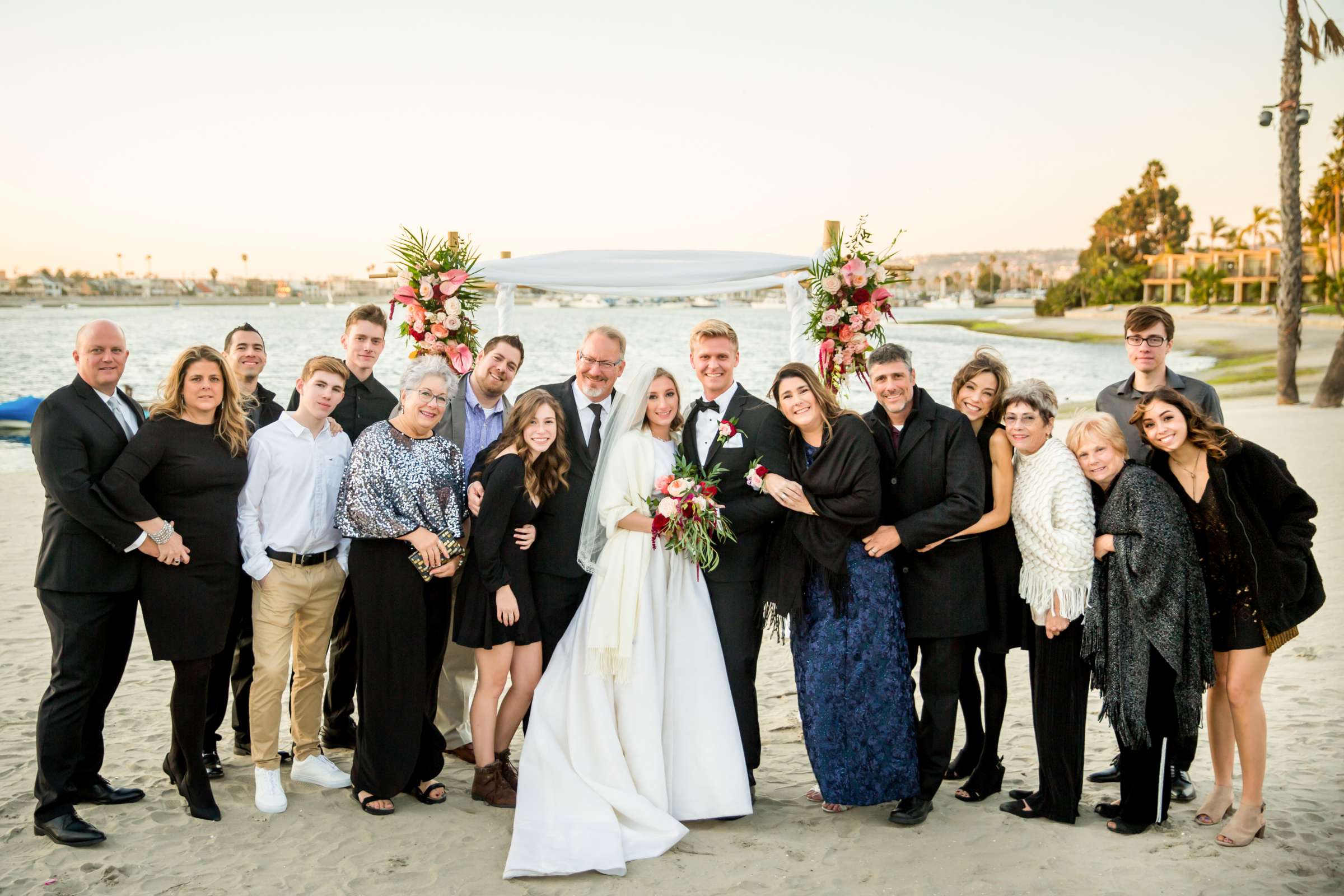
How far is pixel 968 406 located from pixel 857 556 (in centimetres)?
93

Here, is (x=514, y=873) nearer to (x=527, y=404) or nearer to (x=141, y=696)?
(x=527, y=404)

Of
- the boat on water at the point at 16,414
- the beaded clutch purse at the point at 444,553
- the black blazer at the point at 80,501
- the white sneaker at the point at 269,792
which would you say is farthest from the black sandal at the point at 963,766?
the boat on water at the point at 16,414

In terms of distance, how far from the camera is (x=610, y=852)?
13.0ft

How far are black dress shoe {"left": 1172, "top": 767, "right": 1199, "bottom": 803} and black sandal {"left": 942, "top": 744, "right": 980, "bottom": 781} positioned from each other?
0.91 meters

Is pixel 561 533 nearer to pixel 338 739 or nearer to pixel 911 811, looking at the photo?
pixel 338 739

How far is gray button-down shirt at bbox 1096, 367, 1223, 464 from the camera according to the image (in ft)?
16.0

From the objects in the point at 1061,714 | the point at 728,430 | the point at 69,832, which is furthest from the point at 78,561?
the point at 1061,714

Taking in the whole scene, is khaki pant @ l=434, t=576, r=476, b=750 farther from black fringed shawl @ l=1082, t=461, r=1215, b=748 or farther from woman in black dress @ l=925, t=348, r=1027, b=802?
black fringed shawl @ l=1082, t=461, r=1215, b=748

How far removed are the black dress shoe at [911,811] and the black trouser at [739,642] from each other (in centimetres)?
69

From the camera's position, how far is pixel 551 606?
184 inches

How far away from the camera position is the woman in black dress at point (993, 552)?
14.3 feet

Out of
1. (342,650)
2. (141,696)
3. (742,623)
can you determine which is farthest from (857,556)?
(141,696)

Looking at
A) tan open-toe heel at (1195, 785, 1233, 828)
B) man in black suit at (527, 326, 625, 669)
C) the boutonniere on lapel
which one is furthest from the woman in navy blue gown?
tan open-toe heel at (1195, 785, 1233, 828)

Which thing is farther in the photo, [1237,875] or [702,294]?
[702,294]
